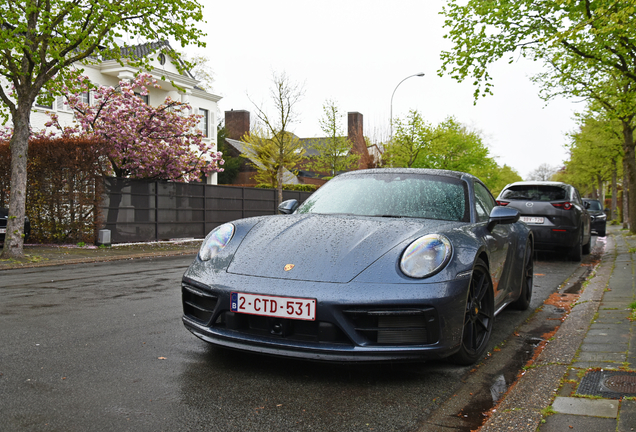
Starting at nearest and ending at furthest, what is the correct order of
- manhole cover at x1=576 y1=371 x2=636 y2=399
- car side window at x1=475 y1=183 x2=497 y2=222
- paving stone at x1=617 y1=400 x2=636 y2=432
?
paving stone at x1=617 y1=400 x2=636 y2=432
manhole cover at x1=576 y1=371 x2=636 y2=399
car side window at x1=475 y1=183 x2=497 y2=222

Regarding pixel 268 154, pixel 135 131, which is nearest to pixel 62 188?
pixel 135 131

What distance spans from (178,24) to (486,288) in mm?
11762

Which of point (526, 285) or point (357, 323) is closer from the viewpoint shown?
point (357, 323)

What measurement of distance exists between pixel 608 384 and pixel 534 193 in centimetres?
871

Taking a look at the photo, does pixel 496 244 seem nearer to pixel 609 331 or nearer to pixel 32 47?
pixel 609 331

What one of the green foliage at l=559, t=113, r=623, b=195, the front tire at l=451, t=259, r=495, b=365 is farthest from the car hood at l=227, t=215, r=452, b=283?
the green foliage at l=559, t=113, r=623, b=195

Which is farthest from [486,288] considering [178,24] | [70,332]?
[178,24]

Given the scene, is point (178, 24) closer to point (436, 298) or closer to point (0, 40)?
point (0, 40)

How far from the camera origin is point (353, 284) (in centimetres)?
315

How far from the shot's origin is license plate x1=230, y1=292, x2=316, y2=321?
10.1ft

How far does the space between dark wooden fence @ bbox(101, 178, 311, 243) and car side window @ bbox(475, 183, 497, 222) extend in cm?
1250

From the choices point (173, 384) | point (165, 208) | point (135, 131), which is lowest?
point (173, 384)

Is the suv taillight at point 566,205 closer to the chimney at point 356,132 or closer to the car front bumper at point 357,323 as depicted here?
the car front bumper at point 357,323

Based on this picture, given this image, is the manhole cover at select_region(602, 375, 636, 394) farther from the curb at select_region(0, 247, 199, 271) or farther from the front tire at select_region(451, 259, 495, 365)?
the curb at select_region(0, 247, 199, 271)
